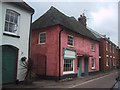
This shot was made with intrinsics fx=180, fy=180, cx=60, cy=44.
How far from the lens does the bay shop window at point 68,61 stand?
18000mm

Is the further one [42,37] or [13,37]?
[42,37]

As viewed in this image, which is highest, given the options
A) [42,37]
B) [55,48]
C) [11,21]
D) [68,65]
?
[11,21]

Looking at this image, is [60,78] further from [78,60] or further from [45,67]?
[78,60]

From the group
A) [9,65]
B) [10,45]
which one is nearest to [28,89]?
[9,65]

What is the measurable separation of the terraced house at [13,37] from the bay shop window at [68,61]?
214 inches

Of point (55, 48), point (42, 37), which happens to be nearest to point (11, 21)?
point (55, 48)

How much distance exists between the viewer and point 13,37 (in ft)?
40.3

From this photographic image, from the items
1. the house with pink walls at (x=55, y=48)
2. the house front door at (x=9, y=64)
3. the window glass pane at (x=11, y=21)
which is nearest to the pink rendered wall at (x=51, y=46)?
the house with pink walls at (x=55, y=48)

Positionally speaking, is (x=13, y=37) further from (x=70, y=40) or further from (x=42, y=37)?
(x=70, y=40)

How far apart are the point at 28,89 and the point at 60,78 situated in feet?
20.1

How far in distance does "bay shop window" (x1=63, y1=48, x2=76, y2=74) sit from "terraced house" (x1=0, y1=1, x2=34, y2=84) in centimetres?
543

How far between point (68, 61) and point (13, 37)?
26.3 feet

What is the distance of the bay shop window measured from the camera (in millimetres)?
18000

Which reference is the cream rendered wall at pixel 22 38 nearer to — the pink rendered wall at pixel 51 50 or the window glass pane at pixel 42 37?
the pink rendered wall at pixel 51 50
